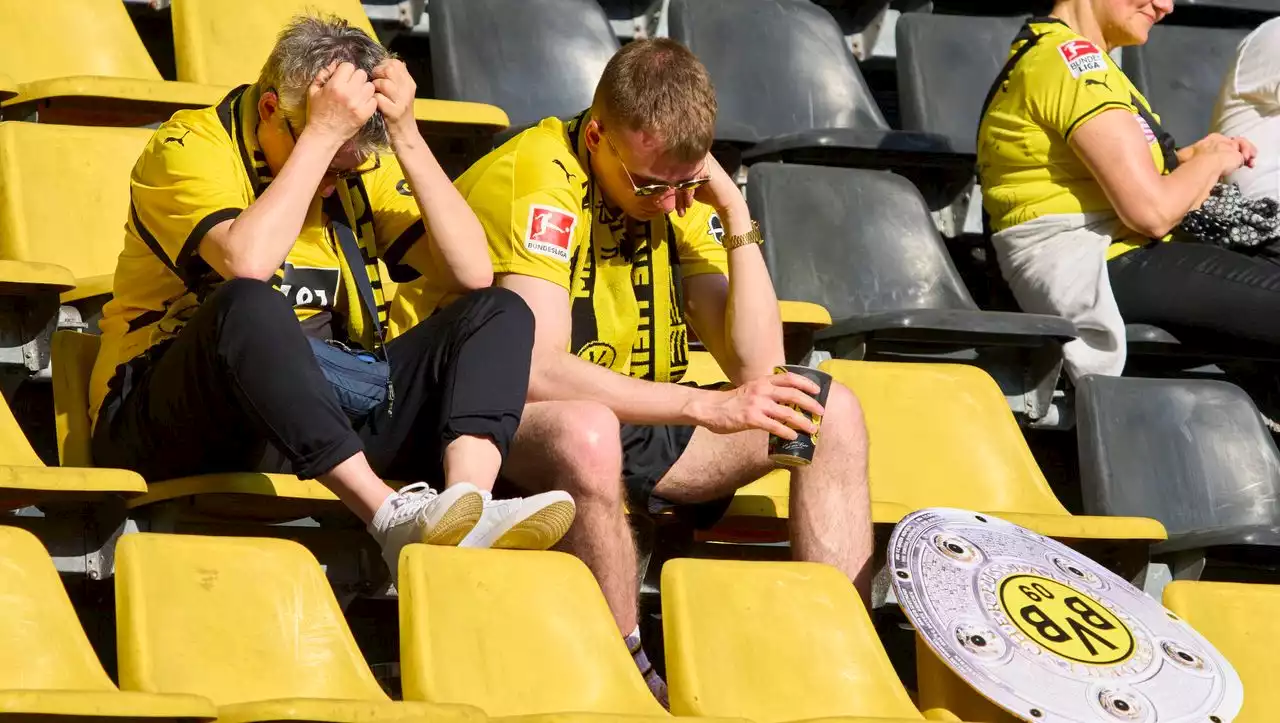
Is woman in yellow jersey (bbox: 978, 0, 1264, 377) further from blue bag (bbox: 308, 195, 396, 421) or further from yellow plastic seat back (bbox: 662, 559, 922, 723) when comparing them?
blue bag (bbox: 308, 195, 396, 421)

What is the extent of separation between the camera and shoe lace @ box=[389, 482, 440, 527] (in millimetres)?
2436

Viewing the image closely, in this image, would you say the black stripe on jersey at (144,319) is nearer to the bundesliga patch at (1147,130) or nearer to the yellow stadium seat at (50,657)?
the yellow stadium seat at (50,657)

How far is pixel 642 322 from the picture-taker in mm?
3061

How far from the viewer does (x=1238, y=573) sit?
3.57 m

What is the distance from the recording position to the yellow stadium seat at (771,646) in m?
2.36

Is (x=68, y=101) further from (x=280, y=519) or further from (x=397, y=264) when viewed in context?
(x=280, y=519)

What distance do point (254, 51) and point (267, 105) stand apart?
1100 mm

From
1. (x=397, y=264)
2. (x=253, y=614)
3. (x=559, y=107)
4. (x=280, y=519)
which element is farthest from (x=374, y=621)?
(x=559, y=107)

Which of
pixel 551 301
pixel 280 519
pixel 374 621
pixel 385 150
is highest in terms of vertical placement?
pixel 385 150

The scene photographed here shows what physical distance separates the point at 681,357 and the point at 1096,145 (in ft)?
3.56

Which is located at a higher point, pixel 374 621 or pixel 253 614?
pixel 253 614

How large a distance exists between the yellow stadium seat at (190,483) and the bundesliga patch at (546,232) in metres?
0.50

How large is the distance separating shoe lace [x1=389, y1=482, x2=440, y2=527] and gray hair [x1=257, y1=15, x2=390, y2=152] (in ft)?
1.80

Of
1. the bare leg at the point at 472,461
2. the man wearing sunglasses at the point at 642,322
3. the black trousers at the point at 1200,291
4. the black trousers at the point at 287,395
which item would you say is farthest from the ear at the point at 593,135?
the black trousers at the point at 1200,291
